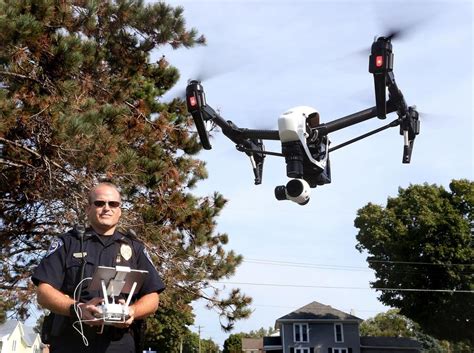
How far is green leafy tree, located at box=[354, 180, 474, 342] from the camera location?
28.2 meters

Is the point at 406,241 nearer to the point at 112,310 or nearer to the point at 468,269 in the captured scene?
the point at 468,269

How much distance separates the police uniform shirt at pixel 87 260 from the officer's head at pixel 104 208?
0.18 feet

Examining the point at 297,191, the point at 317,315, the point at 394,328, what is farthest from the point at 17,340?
the point at 394,328

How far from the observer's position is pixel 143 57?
10.6 metres

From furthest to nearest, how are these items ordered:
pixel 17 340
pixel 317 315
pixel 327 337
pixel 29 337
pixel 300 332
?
1. pixel 29 337
2. pixel 17 340
3. pixel 317 315
4. pixel 300 332
5. pixel 327 337

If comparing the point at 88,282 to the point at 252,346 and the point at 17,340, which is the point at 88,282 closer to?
the point at 17,340

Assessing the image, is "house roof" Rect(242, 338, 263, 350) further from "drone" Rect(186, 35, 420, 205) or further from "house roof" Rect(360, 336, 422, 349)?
"drone" Rect(186, 35, 420, 205)

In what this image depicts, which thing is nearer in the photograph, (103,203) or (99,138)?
(103,203)

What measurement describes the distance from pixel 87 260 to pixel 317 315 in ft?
130

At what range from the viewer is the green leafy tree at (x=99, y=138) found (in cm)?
741

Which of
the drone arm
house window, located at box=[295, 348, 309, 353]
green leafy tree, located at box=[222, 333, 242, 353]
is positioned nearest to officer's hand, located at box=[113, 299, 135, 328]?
the drone arm

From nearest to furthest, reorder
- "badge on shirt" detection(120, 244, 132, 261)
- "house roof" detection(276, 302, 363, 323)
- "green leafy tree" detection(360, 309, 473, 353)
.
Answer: "badge on shirt" detection(120, 244, 132, 261)
"house roof" detection(276, 302, 363, 323)
"green leafy tree" detection(360, 309, 473, 353)

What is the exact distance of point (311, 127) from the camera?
19.3 ft

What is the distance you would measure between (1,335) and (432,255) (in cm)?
3092
